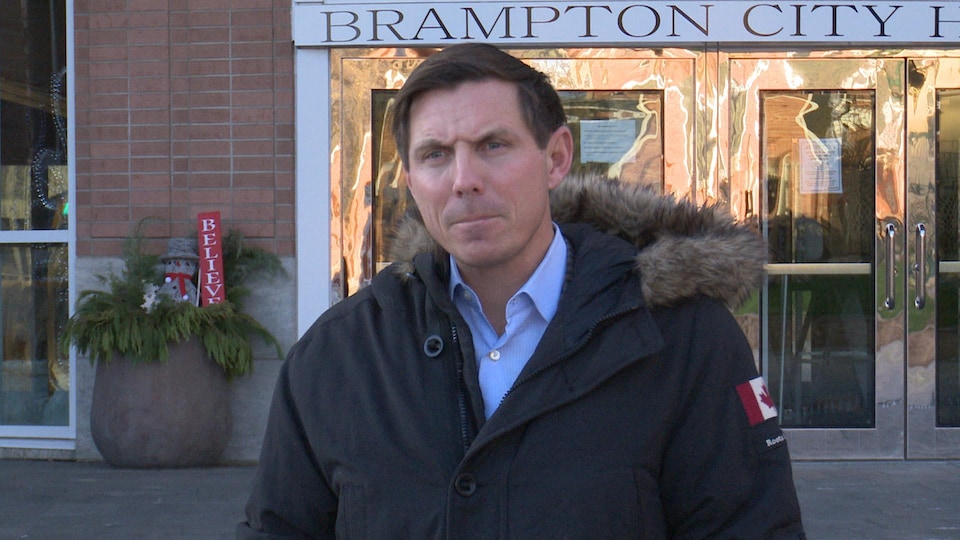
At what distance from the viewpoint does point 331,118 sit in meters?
6.89

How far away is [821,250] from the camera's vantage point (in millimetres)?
7016

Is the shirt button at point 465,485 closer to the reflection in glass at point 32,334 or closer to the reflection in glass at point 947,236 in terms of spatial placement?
the reflection in glass at point 947,236

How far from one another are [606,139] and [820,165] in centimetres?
128

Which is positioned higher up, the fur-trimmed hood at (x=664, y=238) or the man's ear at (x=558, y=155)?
the man's ear at (x=558, y=155)

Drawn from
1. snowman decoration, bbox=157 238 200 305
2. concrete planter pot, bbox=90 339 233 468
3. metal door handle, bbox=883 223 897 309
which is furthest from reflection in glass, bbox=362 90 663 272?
metal door handle, bbox=883 223 897 309

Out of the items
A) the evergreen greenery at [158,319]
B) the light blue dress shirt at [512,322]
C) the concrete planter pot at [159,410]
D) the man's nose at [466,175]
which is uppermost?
the man's nose at [466,175]

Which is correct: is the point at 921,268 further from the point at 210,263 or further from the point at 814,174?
the point at 210,263

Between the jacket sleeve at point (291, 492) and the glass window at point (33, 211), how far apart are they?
5719 millimetres

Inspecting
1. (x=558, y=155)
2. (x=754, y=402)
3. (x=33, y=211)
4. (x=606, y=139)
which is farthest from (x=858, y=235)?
(x=754, y=402)

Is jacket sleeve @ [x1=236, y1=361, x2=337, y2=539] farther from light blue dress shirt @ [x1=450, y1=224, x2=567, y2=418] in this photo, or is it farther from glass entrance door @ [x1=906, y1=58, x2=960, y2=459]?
glass entrance door @ [x1=906, y1=58, x2=960, y2=459]

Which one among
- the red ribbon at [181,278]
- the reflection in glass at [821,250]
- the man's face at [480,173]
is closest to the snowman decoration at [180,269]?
the red ribbon at [181,278]

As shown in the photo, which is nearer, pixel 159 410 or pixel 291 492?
pixel 291 492

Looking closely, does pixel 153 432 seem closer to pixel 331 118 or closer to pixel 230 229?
pixel 230 229

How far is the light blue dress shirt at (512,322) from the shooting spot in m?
1.98
